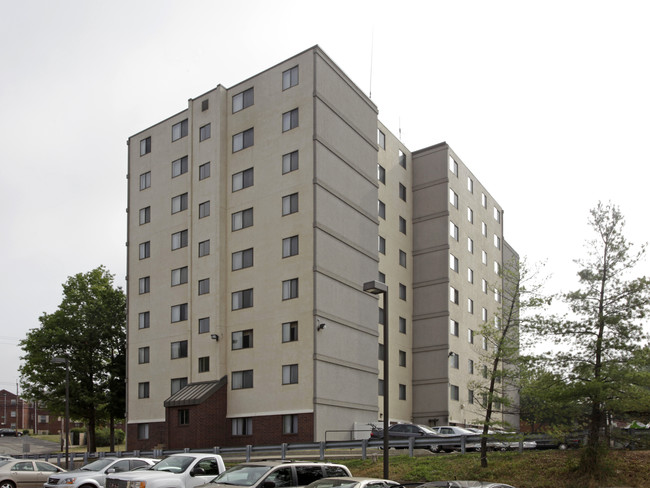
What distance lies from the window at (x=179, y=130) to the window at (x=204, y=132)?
2.02 m

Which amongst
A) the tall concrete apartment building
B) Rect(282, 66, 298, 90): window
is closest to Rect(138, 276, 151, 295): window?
the tall concrete apartment building

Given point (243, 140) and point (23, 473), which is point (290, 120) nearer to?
point (243, 140)

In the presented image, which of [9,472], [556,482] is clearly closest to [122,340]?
[9,472]

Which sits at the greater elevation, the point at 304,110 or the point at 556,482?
the point at 304,110

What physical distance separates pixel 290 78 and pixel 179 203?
1230 cm

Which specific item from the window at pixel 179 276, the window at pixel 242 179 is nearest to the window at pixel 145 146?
the window at pixel 242 179

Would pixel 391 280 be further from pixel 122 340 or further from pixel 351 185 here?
pixel 122 340

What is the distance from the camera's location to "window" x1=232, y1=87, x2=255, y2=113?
158ft

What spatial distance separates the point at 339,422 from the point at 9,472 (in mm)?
20380

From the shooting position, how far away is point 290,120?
45.4 meters

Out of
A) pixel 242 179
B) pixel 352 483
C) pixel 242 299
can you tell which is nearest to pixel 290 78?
pixel 242 179

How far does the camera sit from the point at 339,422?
4253 cm

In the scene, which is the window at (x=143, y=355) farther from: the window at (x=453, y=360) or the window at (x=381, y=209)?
the window at (x=453, y=360)

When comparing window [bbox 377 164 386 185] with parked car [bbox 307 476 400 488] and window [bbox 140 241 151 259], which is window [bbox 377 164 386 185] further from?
parked car [bbox 307 476 400 488]
